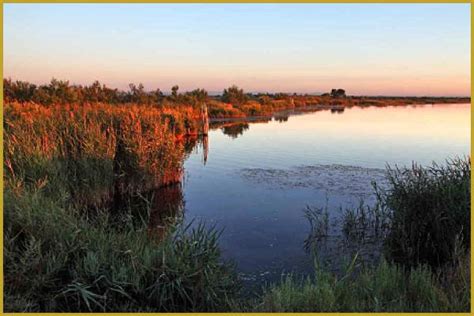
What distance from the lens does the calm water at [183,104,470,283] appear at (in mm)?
8297

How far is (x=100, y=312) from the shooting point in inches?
192

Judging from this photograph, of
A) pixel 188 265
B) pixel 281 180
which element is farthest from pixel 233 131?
pixel 188 265

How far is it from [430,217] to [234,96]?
4762cm

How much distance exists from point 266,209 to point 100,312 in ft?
21.3

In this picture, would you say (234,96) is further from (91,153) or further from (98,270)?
(98,270)

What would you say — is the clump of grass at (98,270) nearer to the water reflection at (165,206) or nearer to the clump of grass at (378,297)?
the clump of grass at (378,297)

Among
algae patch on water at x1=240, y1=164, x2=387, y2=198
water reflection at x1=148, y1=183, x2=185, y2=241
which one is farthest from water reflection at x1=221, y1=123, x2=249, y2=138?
water reflection at x1=148, y1=183, x2=185, y2=241

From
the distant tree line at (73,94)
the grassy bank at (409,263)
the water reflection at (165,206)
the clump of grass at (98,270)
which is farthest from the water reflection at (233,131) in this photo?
the clump of grass at (98,270)

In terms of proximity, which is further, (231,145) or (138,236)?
(231,145)

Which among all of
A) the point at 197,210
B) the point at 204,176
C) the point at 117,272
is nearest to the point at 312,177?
the point at 204,176

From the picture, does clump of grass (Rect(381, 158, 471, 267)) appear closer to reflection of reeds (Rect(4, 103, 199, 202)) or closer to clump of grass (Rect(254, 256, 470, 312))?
clump of grass (Rect(254, 256, 470, 312))

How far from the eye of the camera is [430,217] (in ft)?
23.5

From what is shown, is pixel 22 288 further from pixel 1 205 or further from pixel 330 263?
pixel 330 263

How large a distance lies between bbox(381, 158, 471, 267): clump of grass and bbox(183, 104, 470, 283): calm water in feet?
4.26
